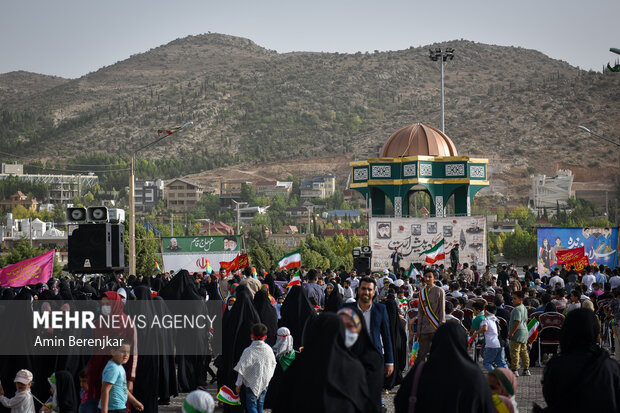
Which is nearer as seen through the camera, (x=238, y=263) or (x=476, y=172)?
(x=238, y=263)

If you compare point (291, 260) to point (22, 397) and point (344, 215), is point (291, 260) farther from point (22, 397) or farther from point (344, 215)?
point (344, 215)

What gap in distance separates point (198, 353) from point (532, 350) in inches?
202

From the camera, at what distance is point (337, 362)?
5.22 metres

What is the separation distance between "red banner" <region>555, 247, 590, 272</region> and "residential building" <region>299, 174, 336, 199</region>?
11877 cm

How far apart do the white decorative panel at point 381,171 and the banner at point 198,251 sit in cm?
1256

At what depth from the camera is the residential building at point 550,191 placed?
385 feet

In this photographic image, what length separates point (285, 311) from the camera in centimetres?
1077

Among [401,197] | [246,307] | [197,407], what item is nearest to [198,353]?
[246,307]

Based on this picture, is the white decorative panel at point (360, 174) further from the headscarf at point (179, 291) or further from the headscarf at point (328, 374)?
the headscarf at point (328, 374)

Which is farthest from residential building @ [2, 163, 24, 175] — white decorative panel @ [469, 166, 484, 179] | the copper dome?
white decorative panel @ [469, 166, 484, 179]

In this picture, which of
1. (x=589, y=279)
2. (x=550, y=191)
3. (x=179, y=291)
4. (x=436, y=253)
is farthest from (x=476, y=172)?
(x=550, y=191)

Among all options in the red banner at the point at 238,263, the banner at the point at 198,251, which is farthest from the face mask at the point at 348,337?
the banner at the point at 198,251

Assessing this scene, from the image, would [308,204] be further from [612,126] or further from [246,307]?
[246,307]

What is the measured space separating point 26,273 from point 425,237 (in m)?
17.5
